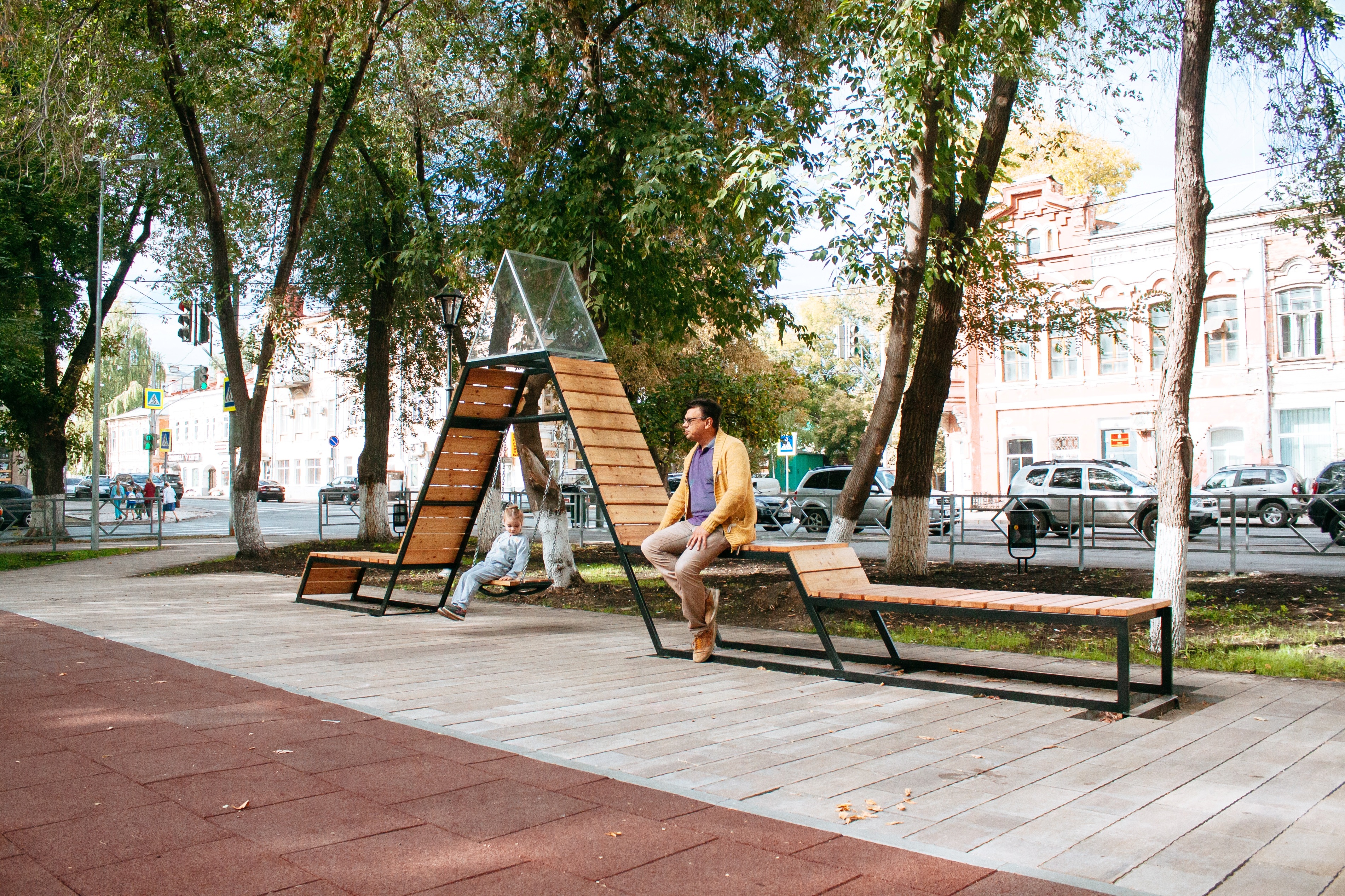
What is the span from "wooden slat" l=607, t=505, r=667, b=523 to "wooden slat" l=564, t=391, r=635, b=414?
78 cm

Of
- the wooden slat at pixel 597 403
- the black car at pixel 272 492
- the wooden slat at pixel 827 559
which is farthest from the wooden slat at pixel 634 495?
the black car at pixel 272 492

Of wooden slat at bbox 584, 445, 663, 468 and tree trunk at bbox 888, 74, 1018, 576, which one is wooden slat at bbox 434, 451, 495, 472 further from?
tree trunk at bbox 888, 74, 1018, 576

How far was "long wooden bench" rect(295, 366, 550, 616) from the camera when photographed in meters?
8.90

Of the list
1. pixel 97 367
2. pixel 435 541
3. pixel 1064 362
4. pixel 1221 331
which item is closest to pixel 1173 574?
pixel 435 541

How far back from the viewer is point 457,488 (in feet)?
31.6

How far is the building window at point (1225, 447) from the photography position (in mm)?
31656

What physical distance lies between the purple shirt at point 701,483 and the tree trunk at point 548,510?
17.9 feet

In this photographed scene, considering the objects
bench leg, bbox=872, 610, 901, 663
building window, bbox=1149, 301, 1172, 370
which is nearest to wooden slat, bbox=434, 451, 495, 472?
bench leg, bbox=872, 610, 901, 663

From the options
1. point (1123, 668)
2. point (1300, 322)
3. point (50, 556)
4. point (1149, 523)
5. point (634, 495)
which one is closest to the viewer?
point (1123, 668)

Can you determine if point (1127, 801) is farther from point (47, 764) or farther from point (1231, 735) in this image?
point (47, 764)

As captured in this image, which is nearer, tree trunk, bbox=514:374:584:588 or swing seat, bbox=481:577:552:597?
swing seat, bbox=481:577:552:597

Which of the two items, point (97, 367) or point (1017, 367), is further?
point (1017, 367)

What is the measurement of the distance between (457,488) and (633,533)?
2901mm

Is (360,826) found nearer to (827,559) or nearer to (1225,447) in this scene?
(827,559)
